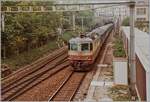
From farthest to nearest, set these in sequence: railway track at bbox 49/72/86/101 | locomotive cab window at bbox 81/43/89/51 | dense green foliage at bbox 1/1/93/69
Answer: dense green foliage at bbox 1/1/93/69, locomotive cab window at bbox 81/43/89/51, railway track at bbox 49/72/86/101

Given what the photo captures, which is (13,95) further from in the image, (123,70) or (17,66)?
(17,66)

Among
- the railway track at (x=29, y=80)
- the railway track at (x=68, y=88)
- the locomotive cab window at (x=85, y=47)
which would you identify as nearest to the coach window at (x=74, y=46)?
the locomotive cab window at (x=85, y=47)

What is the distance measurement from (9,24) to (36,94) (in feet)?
18.9

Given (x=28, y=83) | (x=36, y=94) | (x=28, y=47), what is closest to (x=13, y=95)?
(x=36, y=94)

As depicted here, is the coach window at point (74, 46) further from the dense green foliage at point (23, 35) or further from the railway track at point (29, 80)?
the dense green foliage at point (23, 35)

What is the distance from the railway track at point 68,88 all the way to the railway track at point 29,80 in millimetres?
835

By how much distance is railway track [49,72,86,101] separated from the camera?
350 inches

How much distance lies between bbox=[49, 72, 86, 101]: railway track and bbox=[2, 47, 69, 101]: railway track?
2.74 feet

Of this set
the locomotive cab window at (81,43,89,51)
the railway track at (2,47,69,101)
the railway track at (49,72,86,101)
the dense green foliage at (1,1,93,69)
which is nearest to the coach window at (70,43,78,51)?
the locomotive cab window at (81,43,89,51)

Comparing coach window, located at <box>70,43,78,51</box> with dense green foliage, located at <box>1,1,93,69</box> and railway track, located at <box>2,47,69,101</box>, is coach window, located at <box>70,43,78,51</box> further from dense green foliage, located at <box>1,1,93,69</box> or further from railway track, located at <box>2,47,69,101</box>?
dense green foliage, located at <box>1,1,93,69</box>

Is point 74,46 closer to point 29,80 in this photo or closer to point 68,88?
point 29,80

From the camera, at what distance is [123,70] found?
32.7 feet

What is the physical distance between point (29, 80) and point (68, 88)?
1.73m

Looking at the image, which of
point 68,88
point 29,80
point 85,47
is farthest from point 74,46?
point 68,88
